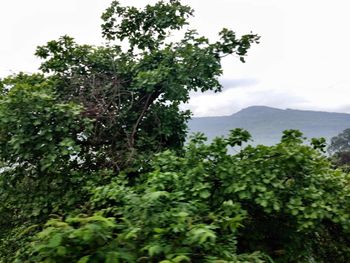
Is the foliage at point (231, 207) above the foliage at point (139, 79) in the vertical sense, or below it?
below

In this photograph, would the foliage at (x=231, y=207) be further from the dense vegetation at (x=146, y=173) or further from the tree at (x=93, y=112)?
the tree at (x=93, y=112)

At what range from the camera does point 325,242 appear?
17.5ft

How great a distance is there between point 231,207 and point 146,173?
1.98 m

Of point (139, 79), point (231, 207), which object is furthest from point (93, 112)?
point (231, 207)

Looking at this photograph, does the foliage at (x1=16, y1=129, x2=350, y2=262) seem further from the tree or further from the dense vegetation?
the tree

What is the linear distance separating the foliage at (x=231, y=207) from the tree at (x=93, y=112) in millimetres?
1079

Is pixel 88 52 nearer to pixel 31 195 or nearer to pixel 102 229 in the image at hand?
pixel 31 195

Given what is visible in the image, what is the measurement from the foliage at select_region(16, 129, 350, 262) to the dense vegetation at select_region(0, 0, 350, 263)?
2cm

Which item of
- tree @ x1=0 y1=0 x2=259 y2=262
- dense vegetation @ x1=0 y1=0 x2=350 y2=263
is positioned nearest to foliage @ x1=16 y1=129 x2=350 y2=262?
dense vegetation @ x1=0 y1=0 x2=350 y2=263

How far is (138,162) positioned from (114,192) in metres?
2.12

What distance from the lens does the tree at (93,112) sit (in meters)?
5.15

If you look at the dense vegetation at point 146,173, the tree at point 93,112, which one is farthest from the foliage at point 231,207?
the tree at point 93,112

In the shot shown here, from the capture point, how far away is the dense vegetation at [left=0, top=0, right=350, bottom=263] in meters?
2.79

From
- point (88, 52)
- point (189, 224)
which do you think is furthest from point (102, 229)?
point (88, 52)
